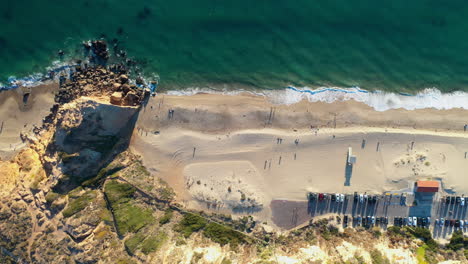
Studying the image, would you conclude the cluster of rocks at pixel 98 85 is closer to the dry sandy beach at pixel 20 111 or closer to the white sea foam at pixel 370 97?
the dry sandy beach at pixel 20 111

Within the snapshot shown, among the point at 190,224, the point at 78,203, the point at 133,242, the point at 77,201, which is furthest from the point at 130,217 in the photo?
the point at 190,224

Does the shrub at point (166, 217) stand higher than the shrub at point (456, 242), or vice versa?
the shrub at point (456, 242)

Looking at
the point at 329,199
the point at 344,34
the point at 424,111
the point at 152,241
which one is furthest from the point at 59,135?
the point at 424,111

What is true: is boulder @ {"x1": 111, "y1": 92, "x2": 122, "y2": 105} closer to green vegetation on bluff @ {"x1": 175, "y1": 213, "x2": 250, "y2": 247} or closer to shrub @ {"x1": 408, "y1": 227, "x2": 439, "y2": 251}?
green vegetation on bluff @ {"x1": 175, "y1": 213, "x2": 250, "y2": 247}

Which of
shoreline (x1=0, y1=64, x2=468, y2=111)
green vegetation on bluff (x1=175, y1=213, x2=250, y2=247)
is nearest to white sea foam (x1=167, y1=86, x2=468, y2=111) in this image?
shoreline (x1=0, y1=64, x2=468, y2=111)

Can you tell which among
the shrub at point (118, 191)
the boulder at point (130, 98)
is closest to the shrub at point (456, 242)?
the shrub at point (118, 191)

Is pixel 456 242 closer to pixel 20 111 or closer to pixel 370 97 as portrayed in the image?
pixel 370 97

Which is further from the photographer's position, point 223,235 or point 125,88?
point 125,88
